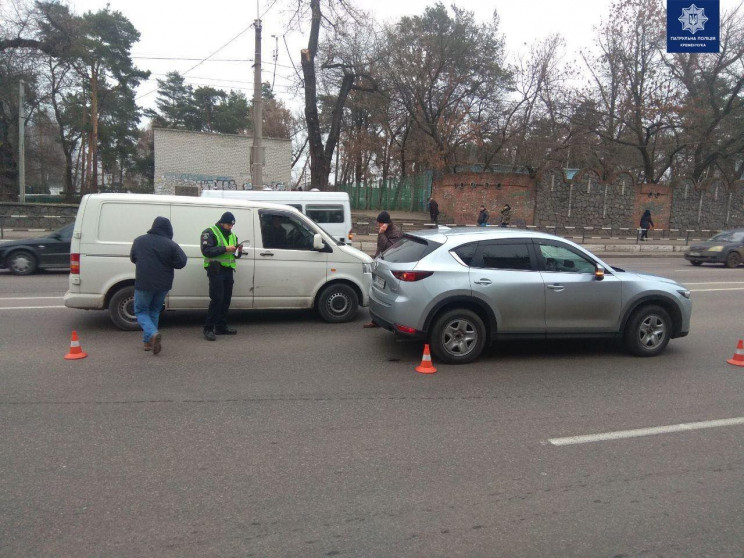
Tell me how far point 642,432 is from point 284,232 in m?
5.72

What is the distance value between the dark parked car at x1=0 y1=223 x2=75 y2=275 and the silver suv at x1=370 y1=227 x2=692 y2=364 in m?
10.0

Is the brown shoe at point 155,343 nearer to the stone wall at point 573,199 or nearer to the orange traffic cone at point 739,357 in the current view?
the orange traffic cone at point 739,357

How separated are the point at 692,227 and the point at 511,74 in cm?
1429

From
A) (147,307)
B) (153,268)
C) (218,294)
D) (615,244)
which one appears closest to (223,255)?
(218,294)

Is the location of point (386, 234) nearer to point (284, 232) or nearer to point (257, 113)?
point (284, 232)

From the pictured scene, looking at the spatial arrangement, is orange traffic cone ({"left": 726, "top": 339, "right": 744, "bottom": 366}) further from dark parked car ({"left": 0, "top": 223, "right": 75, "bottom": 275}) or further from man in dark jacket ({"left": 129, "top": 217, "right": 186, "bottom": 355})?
dark parked car ({"left": 0, "top": 223, "right": 75, "bottom": 275})

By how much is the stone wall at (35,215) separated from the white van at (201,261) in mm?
20246

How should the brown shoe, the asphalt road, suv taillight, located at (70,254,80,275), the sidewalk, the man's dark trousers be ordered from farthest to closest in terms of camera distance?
the sidewalk < suv taillight, located at (70,254,80,275) < the man's dark trousers < the brown shoe < the asphalt road

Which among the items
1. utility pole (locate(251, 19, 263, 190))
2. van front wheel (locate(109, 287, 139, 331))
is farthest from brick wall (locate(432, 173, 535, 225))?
van front wheel (locate(109, 287, 139, 331))

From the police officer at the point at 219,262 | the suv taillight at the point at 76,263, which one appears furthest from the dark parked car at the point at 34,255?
the police officer at the point at 219,262

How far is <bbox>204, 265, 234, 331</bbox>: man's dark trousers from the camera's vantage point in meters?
7.85

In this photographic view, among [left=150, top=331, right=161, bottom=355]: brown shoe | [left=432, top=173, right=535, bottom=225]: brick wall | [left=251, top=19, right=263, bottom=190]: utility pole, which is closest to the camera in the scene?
[left=150, top=331, right=161, bottom=355]: brown shoe

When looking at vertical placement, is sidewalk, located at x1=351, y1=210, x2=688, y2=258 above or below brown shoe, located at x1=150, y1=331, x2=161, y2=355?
above

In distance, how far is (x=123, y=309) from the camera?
8359 mm
